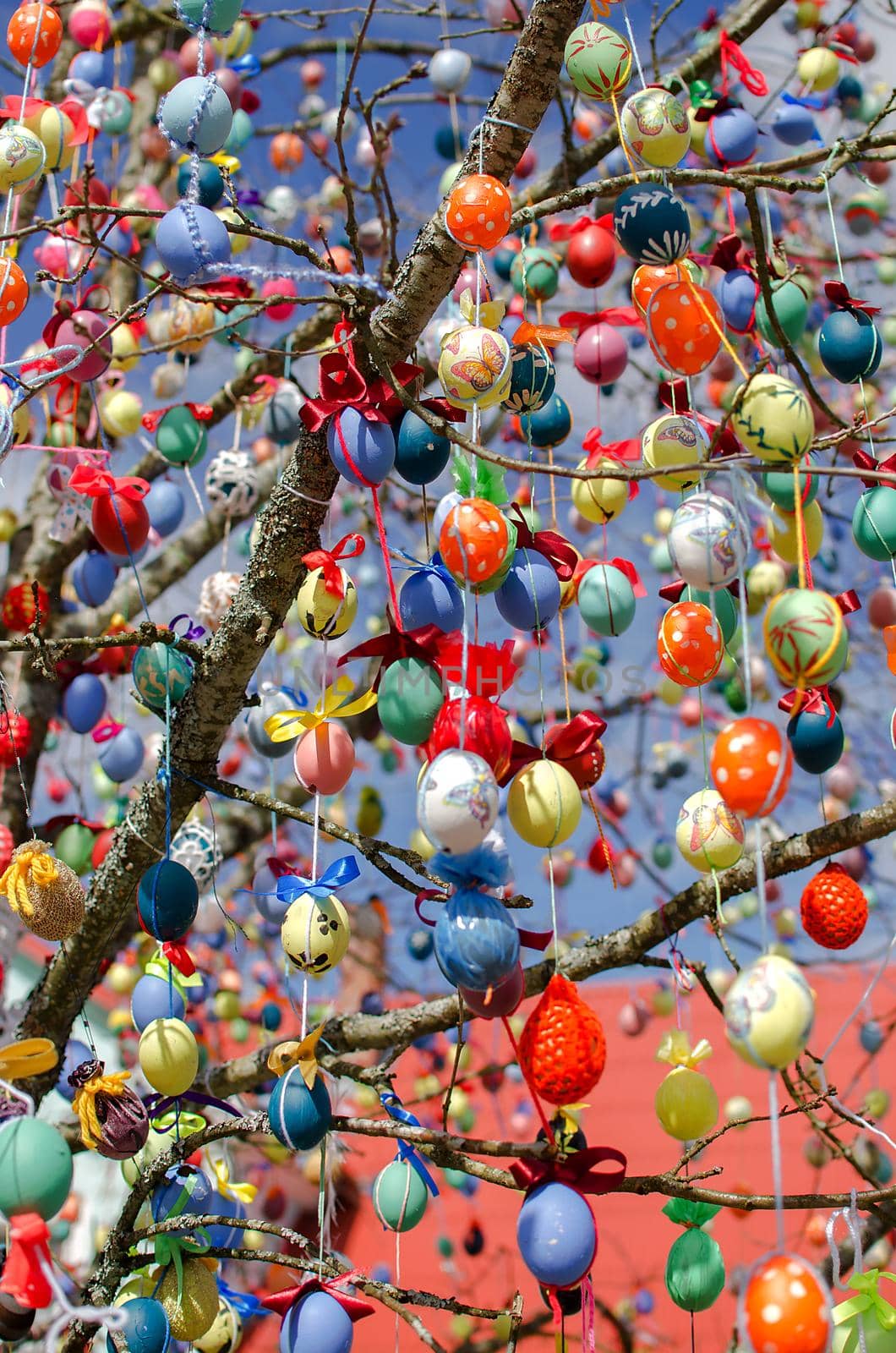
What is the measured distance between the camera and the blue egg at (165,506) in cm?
231

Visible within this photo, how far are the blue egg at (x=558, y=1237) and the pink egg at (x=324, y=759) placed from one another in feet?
1.69

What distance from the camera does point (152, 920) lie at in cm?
150

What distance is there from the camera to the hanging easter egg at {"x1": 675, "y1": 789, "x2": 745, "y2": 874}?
1.45 m

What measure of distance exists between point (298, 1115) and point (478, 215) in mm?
971

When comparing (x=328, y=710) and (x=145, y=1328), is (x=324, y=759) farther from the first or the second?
(x=145, y=1328)

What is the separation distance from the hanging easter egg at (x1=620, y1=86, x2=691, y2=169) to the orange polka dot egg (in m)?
1.13

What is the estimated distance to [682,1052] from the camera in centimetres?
160

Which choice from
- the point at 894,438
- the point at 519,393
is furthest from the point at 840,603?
the point at 519,393

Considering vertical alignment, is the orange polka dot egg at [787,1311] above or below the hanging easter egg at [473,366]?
below

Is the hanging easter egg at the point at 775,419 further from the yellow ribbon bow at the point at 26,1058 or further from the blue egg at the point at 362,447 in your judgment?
the yellow ribbon bow at the point at 26,1058

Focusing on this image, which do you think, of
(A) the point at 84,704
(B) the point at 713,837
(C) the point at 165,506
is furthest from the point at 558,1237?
(C) the point at 165,506

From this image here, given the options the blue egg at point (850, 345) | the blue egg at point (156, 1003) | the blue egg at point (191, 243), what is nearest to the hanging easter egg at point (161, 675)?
the blue egg at point (156, 1003)

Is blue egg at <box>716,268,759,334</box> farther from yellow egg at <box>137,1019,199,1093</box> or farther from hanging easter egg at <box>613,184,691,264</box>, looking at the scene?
yellow egg at <box>137,1019,199,1093</box>

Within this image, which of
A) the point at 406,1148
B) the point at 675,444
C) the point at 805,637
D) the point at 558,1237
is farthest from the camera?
the point at 406,1148
